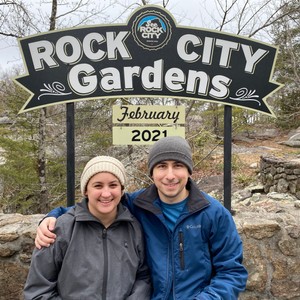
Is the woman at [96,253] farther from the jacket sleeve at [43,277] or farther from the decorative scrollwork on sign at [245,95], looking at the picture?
the decorative scrollwork on sign at [245,95]

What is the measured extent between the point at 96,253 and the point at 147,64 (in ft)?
6.34

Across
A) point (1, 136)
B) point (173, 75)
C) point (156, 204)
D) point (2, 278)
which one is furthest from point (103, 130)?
point (156, 204)

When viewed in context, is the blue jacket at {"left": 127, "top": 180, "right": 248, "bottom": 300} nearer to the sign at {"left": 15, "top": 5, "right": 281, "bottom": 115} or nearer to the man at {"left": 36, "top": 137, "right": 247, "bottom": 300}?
the man at {"left": 36, "top": 137, "right": 247, "bottom": 300}

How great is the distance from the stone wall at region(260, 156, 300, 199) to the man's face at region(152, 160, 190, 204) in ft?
23.5

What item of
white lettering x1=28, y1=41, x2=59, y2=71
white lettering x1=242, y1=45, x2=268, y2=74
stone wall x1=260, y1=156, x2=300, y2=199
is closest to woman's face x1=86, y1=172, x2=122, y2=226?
white lettering x1=28, y1=41, x2=59, y2=71

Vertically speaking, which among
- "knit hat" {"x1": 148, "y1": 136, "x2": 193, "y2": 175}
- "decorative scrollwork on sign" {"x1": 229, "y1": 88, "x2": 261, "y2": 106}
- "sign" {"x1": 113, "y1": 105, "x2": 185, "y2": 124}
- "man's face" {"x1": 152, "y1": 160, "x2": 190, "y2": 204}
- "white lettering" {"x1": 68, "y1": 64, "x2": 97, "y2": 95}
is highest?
"white lettering" {"x1": 68, "y1": 64, "x2": 97, "y2": 95}

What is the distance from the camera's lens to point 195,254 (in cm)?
183

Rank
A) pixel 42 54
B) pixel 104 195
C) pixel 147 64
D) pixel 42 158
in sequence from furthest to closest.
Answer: pixel 42 158
pixel 147 64
pixel 42 54
pixel 104 195

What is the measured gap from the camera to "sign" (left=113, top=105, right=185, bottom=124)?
3.25 meters

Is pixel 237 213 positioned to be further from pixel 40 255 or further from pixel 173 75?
pixel 40 255

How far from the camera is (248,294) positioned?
113 inches

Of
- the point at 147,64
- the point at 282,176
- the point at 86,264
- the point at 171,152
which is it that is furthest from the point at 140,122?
the point at 282,176

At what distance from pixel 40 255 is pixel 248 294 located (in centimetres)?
192

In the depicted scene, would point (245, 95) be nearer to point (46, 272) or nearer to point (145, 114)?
point (145, 114)
